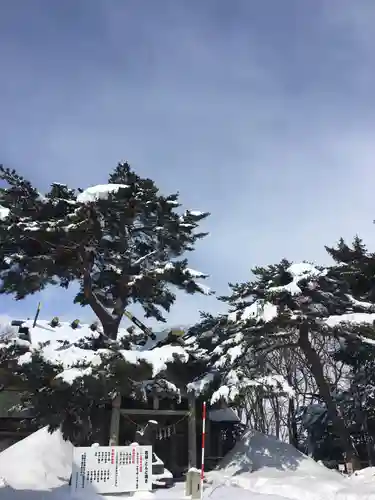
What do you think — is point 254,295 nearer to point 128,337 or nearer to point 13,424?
point 128,337

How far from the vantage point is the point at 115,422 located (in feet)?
43.9

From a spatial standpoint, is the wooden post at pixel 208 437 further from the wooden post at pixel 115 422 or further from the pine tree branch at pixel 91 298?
the pine tree branch at pixel 91 298

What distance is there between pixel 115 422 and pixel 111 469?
3540 mm

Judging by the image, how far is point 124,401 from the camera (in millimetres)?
15453

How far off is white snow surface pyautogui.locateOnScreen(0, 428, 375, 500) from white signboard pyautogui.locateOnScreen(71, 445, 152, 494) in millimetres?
256

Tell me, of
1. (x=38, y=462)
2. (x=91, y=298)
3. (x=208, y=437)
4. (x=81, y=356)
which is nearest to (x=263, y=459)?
(x=208, y=437)

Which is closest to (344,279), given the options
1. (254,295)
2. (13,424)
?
(254,295)

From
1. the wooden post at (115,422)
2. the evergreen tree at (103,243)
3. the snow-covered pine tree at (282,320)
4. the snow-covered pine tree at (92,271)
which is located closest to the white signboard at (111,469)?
the snow-covered pine tree at (92,271)

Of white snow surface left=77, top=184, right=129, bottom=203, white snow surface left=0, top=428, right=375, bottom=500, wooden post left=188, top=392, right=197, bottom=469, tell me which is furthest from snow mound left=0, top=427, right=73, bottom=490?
white snow surface left=77, top=184, right=129, bottom=203

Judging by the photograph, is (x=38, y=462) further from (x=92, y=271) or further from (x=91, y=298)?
(x=92, y=271)

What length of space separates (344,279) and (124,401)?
28.8 feet

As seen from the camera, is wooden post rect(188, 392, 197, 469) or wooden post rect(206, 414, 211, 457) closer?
wooden post rect(188, 392, 197, 469)

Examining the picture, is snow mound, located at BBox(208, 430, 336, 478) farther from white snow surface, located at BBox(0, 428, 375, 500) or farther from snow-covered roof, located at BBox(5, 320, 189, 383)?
snow-covered roof, located at BBox(5, 320, 189, 383)

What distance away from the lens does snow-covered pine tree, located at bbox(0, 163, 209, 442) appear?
11609 mm
